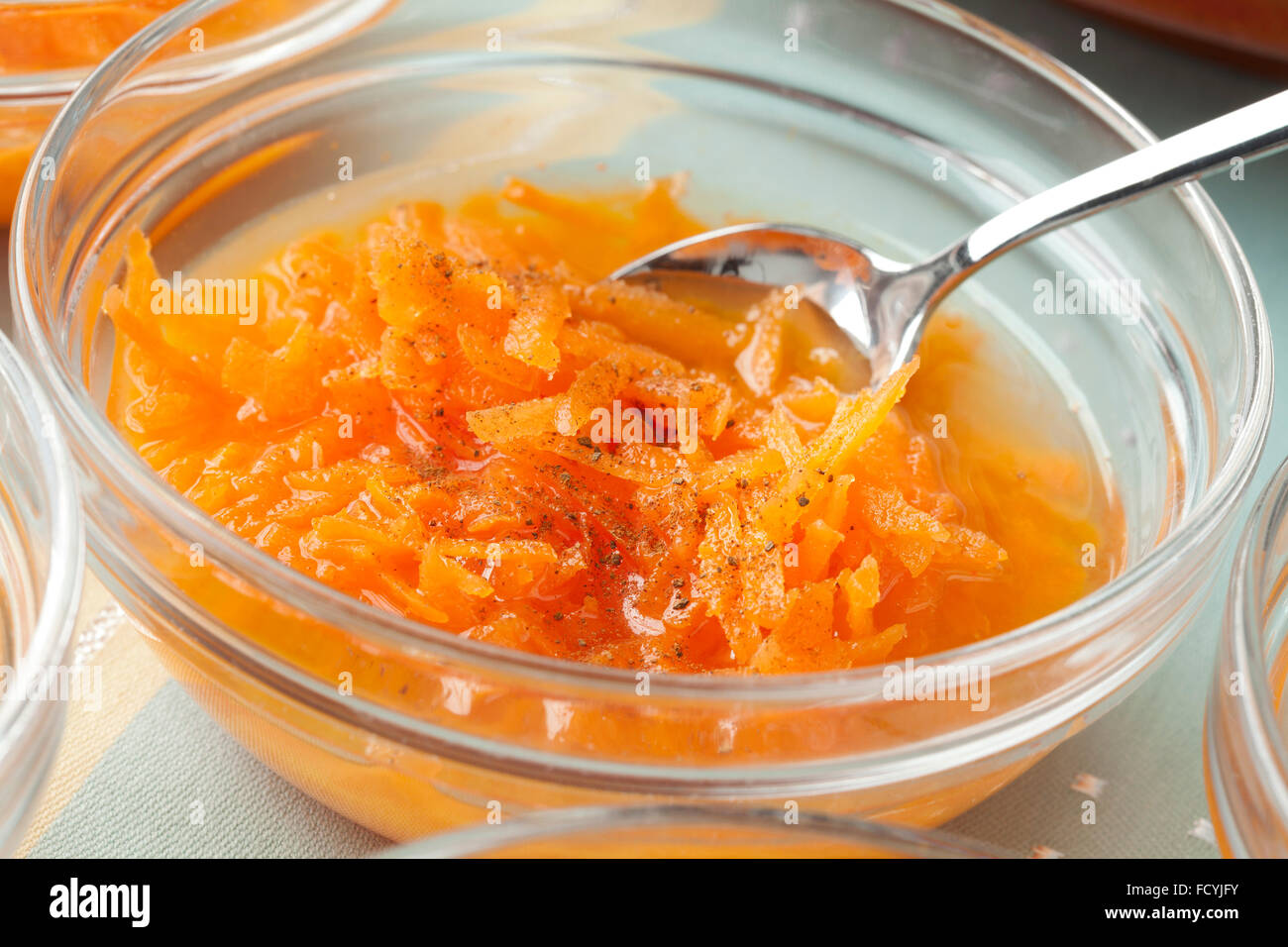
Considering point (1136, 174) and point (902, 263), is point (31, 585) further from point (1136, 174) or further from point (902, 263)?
point (1136, 174)

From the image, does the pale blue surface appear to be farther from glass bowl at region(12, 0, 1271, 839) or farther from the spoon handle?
the spoon handle

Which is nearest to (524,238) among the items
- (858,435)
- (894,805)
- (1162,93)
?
(858,435)

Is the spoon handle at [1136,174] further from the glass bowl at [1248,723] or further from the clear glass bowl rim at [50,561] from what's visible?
the clear glass bowl rim at [50,561]

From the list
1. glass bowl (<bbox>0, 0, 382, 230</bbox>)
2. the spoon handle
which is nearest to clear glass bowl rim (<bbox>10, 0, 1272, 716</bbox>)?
the spoon handle

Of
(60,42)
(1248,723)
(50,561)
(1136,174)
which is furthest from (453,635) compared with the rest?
(60,42)

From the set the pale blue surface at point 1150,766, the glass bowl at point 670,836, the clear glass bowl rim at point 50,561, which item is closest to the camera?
the glass bowl at point 670,836

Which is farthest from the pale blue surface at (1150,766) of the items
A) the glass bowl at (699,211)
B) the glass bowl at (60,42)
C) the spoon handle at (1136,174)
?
the glass bowl at (60,42)
